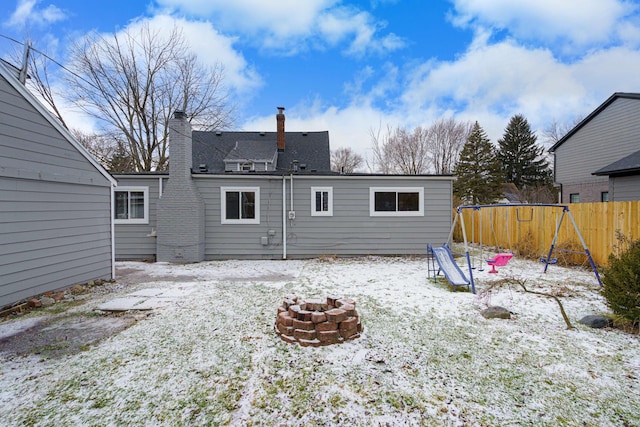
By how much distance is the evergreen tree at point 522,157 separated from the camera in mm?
30703

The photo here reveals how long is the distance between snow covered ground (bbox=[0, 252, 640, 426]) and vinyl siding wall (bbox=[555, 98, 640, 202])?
1141 cm

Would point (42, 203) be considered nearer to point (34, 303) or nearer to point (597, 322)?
point (34, 303)

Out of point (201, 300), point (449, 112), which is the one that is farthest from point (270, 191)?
point (449, 112)

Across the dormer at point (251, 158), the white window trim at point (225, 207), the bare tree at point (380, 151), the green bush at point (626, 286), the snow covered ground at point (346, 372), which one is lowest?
the snow covered ground at point (346, 372)

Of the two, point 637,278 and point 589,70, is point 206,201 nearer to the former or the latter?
point 637,278

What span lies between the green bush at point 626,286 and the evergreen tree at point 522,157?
31502mm

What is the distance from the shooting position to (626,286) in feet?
11.6

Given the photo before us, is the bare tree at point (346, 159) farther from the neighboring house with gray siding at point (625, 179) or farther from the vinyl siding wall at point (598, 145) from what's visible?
the neighboring house with gray siding at point (625, 179)

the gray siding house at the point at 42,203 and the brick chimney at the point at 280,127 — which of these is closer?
the gray siding house at the point at 42,203

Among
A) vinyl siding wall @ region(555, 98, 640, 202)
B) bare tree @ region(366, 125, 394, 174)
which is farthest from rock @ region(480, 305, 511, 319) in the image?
bare tree @ region(366, 125, 394, 174)

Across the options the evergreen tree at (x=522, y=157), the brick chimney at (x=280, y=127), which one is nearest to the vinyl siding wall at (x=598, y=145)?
the brick chimney at (x=280, y=127)

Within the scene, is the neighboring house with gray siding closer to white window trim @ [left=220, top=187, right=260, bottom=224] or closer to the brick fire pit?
the brick fire pit

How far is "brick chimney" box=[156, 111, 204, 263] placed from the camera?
8.57 metres

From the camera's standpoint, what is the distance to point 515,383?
99.1 inches
